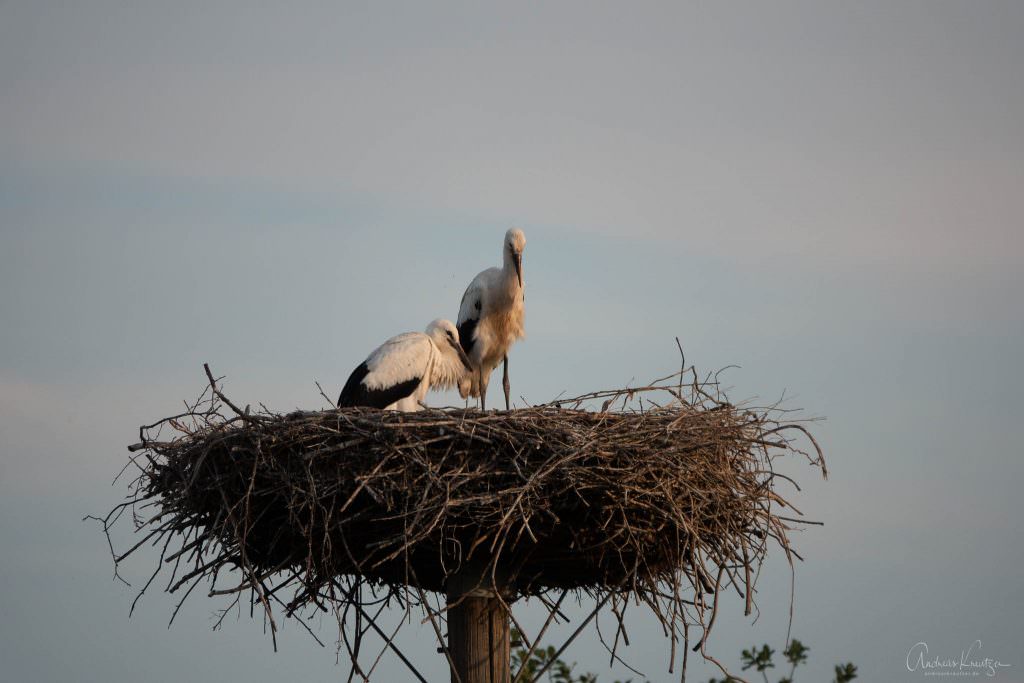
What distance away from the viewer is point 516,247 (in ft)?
30.3

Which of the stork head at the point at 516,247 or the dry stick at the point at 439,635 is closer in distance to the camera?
the dry stick at the point at 439,635

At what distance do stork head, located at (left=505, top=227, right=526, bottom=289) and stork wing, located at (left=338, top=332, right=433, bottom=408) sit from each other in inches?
43.7

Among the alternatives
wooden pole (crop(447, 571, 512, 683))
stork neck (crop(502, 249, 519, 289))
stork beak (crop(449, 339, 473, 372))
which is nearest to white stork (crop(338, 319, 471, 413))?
stork beak (crop(449, 339, 473, 372))

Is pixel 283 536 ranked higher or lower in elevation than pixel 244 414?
lower

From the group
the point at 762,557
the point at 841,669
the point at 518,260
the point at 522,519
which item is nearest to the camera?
the point at 522,519

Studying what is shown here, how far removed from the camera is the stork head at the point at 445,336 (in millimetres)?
8930

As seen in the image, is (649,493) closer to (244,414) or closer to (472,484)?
(472,484)

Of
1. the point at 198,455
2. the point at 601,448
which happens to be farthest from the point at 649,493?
the point at 198,455

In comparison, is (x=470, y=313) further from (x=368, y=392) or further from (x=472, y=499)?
(x=472, y=499)

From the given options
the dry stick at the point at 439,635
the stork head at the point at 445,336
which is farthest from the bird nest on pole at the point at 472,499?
the stork head at the point at 445,336

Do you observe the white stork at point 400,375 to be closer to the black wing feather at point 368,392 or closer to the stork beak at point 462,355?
the black wing feather at point 368,392

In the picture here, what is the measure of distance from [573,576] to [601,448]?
966 mm

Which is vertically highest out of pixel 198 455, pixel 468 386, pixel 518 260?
pixel 518 260

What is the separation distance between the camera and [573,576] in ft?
20.8
